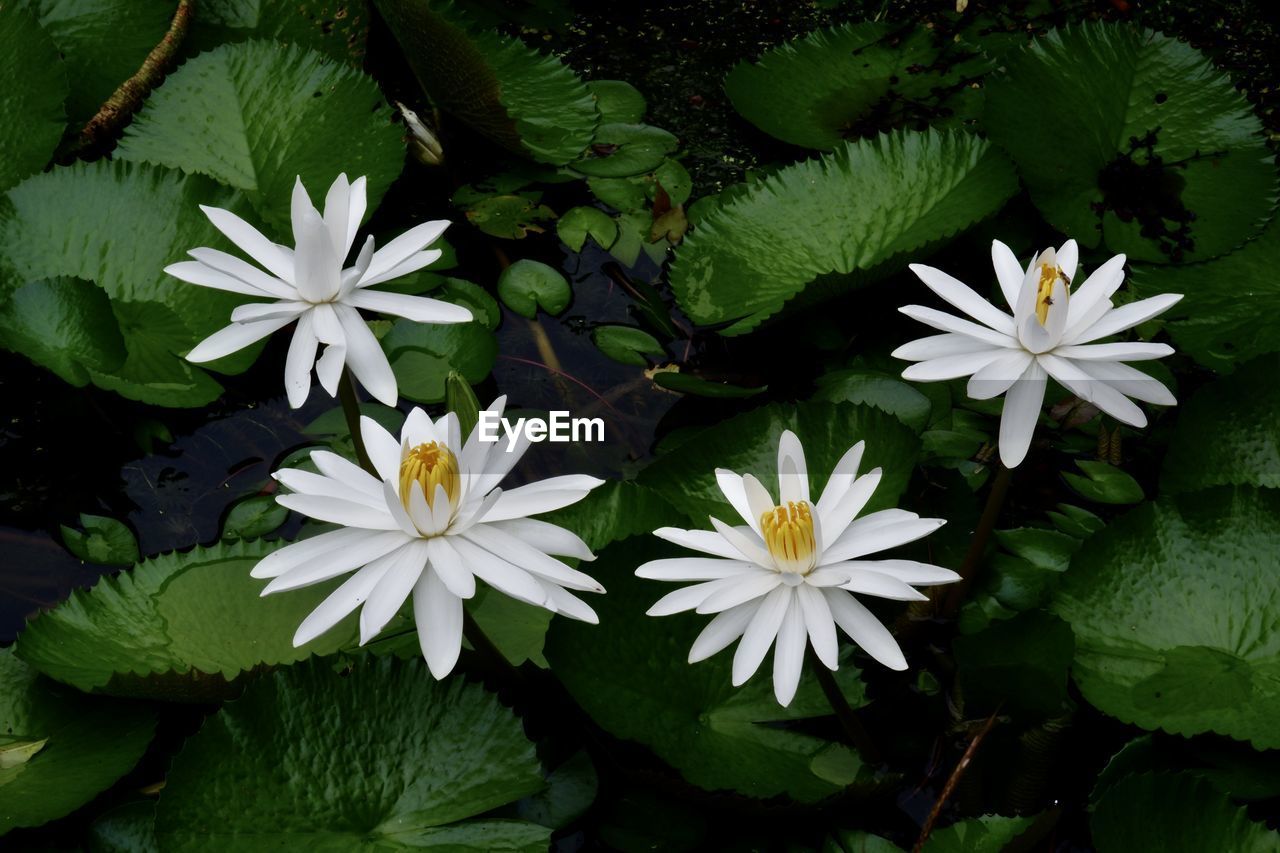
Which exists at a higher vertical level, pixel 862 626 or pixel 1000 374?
pixel 1000 374

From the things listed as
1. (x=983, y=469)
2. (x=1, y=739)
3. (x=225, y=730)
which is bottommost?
(x=1, y=739)

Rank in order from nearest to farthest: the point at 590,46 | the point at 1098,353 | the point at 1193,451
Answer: the point at 1098,353 < the point at 1193,451 < the point at 590,46

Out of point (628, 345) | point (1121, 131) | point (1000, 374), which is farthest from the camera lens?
point (1121, 131)

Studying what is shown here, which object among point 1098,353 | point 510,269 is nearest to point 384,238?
point 510,269

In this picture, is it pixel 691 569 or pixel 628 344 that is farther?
pixel 628 344

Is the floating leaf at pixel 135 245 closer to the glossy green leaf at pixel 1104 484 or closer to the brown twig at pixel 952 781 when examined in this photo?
the brown twig at pixel 952 781

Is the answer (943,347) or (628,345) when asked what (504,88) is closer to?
(628,345)

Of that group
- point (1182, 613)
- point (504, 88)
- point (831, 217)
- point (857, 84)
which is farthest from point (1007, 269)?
point (504, 88)

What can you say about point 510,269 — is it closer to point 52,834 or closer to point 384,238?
point 384,238
